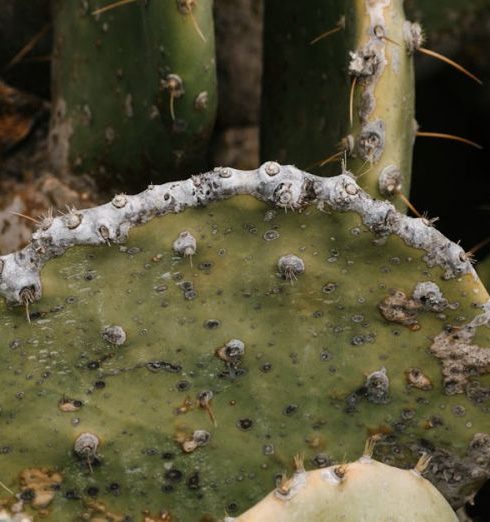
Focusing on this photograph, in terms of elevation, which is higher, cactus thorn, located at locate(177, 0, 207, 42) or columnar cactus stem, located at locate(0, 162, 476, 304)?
cactus thorn, located at locate(177, 0, 207, 42)

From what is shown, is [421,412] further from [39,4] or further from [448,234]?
[39,4]

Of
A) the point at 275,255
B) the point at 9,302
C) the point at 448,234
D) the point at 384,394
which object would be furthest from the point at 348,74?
the point at 448,234

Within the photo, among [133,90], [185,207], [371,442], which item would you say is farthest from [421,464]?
[133,90]

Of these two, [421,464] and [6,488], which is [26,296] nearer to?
[6,488]

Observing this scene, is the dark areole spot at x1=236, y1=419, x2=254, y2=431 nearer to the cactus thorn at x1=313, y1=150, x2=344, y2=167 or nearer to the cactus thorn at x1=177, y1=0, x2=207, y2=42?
the cactus thorn at x1=313, y1=150, x2=344, y2=167

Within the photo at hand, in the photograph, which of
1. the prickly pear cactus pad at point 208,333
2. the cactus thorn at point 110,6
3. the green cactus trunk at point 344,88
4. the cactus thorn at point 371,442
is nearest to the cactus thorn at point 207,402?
the prickly pear cactus pad at point 208,333

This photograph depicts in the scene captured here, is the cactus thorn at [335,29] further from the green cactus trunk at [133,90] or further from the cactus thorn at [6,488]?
the cactus thorn at [6,488]

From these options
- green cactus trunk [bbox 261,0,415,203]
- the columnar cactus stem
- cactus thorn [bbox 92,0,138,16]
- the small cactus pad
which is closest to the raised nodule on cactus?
the small cactus pad
